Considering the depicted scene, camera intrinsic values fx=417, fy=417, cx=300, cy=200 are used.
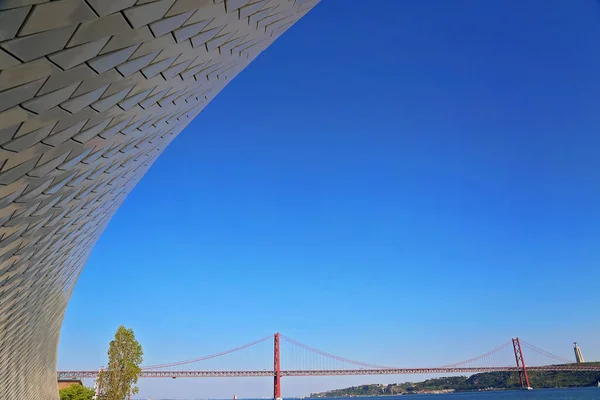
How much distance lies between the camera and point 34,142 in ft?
23.0

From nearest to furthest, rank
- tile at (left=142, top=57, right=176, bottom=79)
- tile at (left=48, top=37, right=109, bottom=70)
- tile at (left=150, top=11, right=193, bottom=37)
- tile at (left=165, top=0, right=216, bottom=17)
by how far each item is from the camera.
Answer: tile at (left=48, top=37, right=109, bottom=70) → tile at (left=165, top=0, right=216, bottom=17) → tile at (left=150, top=11, right=193, bottom=37) → tile at (left=142, top=57, right=176, bottom=79)

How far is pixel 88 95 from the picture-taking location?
267 inches

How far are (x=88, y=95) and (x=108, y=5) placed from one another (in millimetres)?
2411

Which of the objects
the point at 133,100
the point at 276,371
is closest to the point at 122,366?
the point at 133,100

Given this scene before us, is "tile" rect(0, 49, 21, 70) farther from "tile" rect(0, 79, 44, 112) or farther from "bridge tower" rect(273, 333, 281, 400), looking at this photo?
"bridge tower" rect(273, 333, 281, 400)

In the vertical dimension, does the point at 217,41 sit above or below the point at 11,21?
above

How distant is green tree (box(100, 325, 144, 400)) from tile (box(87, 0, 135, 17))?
27962 mm

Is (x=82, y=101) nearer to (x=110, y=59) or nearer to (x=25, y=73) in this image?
(x=110, y=59)

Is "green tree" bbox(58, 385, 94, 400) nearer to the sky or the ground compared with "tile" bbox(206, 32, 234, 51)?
nearer to the ground

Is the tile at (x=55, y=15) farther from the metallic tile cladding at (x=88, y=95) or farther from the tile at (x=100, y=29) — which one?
the tile at (x=100, y=29)

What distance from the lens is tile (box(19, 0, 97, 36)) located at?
4.27m

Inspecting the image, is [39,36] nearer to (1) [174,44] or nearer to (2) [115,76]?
(2) [115,76]

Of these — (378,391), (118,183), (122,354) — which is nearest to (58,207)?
(118,183)

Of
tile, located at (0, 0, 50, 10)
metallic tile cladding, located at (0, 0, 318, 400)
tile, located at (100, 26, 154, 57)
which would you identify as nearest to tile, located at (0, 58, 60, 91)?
metallic tile cladding, located at (0, 0, 318, 400)
